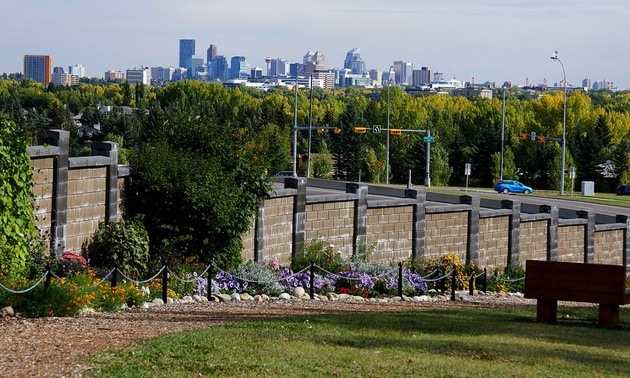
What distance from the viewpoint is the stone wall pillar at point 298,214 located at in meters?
32.3

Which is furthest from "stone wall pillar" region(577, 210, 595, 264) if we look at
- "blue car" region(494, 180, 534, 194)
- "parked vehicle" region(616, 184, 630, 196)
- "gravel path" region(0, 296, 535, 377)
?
"parked vehicle" region(616, 184, 630, 196)

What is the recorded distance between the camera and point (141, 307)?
2006 cm

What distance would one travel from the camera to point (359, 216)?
34.8 meters

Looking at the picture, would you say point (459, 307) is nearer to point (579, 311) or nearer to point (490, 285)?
point (579, 311)

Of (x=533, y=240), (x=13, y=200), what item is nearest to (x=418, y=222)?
(x=533, y=240)

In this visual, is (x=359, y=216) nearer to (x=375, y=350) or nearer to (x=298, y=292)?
(x=298, y=292)

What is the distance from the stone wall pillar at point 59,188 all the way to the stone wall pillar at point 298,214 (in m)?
9.15

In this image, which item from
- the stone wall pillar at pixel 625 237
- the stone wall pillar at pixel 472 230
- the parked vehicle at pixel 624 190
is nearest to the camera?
the stone wall pillar at pixel 472 230

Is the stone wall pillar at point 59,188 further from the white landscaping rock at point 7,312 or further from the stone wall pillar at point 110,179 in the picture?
the white landscaping rock at point 7,312

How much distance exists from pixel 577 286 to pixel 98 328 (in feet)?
27.7

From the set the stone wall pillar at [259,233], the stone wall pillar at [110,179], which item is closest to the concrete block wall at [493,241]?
the stone wall pillar at [259,233]

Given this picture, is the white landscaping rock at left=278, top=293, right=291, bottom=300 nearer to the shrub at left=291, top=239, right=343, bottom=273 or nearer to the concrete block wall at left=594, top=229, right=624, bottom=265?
the shrub at left=291, top=239, right=343, bottom=273

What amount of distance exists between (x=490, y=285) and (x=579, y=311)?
40.1ft

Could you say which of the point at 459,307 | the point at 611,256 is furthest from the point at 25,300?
the point at 611,256
